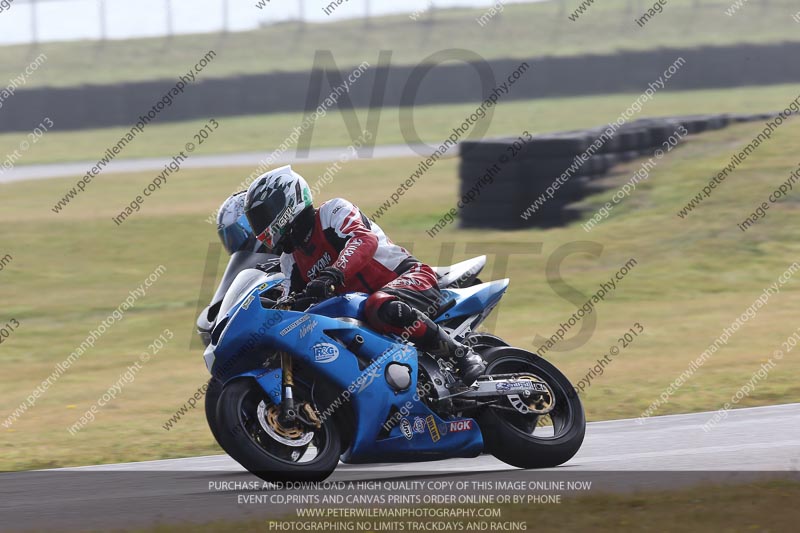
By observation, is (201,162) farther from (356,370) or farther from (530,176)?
(356,370)

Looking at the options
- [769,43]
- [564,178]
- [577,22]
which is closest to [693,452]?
[564,178]

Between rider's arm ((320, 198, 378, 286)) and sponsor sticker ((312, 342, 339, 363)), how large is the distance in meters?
0.40

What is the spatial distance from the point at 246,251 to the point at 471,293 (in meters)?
1.46

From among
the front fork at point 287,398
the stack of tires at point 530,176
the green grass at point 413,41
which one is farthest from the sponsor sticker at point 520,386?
the green grass at point 413,41

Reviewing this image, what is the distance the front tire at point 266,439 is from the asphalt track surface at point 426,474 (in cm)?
24

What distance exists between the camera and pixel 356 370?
6906mm

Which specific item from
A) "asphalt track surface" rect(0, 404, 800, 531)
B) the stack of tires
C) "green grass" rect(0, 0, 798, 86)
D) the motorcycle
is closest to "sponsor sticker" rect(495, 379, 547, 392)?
the motorcycle

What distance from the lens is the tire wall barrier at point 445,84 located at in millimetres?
35656

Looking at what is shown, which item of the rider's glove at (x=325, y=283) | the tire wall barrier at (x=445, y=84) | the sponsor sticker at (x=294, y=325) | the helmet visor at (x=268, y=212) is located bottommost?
the tire wall barrier at (x=445, y=84)

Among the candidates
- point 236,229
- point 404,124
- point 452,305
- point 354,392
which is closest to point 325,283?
point 354,392

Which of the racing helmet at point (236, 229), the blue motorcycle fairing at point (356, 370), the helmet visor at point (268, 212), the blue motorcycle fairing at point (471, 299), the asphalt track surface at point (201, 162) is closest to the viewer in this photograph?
the blue motorcycle fairing at point (356, 370)

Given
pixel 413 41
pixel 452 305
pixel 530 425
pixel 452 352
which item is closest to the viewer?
pixel 452 352

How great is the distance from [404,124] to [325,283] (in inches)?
1160

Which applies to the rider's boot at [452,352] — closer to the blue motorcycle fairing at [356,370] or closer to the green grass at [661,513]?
the blue motorcycle fairing at [356,370]
